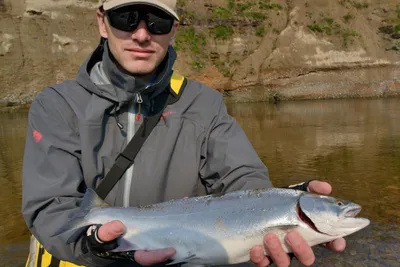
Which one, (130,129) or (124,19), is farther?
(130,129)

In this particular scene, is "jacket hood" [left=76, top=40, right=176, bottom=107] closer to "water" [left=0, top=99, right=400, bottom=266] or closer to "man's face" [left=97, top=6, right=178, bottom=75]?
"man's face" [left=97, top=6, right=178, bottom=75]

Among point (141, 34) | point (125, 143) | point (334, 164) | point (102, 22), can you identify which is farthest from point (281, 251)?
point (334, 164)

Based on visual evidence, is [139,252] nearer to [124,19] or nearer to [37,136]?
[37,136]

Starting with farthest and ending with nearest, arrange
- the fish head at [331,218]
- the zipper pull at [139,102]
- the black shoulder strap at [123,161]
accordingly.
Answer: the zipper pull at [139,102] → the black shoulder strap at [123,161] → the fish head at [331,218]

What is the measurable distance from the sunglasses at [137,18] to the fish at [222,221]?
3.96 ft

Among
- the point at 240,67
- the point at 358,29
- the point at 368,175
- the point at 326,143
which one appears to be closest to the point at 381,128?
the point at 326,143

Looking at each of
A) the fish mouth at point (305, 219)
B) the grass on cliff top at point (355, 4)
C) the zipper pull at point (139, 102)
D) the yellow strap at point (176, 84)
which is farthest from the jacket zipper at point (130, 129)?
the grass on cliff top at point (355, 4)

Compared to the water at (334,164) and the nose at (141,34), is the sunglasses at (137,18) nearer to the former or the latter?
the nose at (141,34)

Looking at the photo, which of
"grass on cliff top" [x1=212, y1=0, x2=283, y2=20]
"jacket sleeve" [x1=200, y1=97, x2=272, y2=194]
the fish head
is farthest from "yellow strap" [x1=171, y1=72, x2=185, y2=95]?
"grass on cliff top" [x1=212, y1=0, x2=283, y2=20]

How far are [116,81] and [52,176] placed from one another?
82cm

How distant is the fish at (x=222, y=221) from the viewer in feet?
8.50

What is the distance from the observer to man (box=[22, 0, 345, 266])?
2832mm

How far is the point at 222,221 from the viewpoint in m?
2.73

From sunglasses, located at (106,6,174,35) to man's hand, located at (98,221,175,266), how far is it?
1.41 meters
